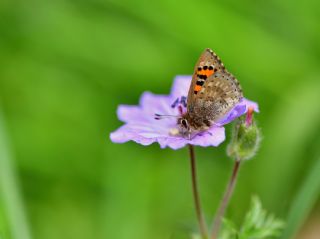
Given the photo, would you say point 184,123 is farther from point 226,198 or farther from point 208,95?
point 226,198

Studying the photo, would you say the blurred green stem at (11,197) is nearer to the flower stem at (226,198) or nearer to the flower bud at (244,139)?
the flower stem at (226,198)

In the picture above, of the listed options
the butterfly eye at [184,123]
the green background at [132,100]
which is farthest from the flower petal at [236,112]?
the green background at [132,100]

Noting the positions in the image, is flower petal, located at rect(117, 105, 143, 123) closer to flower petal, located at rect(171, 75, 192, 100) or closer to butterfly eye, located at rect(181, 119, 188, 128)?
flower petal, located at rect(171, 75, 192, 100)

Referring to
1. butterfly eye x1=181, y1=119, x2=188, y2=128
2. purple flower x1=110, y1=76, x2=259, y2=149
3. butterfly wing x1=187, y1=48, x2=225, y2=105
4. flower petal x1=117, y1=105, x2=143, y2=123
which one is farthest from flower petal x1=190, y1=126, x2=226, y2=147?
flower petal x1=117, y1=105, x2=143, y2=123

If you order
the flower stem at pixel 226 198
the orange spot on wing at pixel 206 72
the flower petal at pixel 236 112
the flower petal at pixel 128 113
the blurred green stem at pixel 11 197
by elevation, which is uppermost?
the orange spot on wing at pixel 206 72

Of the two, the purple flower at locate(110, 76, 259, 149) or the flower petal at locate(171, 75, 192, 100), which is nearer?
the purple flower at locate(110, 76, 259, 149)
